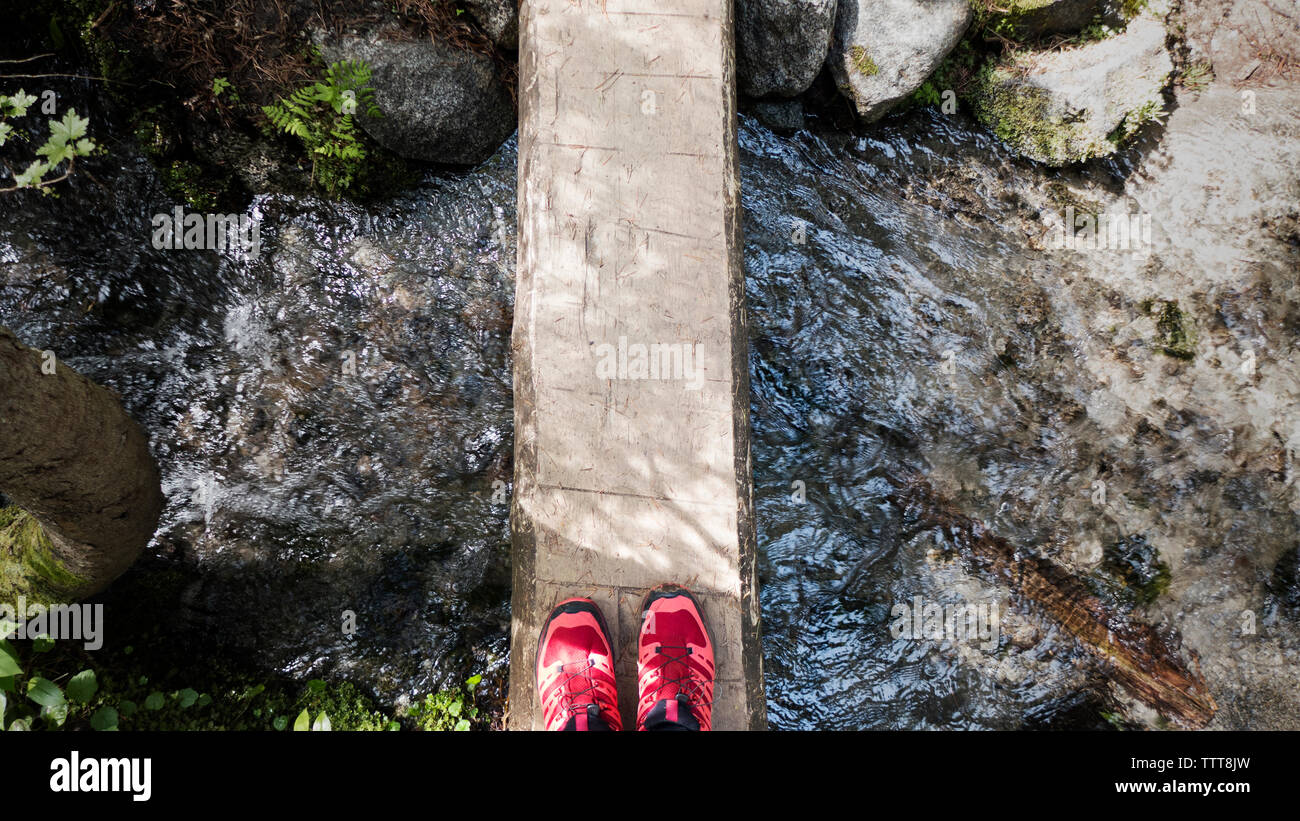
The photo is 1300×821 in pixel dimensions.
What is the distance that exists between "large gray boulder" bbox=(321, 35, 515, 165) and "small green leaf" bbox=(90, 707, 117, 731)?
3444mm

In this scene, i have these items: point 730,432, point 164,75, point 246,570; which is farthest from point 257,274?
point 730,432

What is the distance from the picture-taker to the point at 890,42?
424 centimetres

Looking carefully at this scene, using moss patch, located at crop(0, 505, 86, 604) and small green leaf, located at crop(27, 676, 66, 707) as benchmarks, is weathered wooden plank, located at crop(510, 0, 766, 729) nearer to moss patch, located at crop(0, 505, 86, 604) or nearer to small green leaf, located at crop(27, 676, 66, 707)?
small green leaf, located at crop(27, 676, 66, 707)

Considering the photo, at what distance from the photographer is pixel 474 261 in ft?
14.6

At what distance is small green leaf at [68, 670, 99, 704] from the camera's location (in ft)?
10.2

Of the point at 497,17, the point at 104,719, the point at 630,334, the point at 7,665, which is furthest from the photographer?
the point at 497,17

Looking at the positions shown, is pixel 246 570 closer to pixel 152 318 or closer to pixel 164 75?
pixel 152 318

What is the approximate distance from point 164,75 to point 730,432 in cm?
395

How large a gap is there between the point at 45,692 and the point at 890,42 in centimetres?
565

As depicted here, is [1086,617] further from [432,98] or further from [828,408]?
[432,98]

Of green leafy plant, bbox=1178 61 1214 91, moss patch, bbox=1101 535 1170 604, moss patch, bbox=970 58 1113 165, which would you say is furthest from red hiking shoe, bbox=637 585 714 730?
green leafy plant, bbox=1178 61 1214 91

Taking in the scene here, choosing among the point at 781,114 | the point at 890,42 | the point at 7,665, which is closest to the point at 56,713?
the point at 7,665

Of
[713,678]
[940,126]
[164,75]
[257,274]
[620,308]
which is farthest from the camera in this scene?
[940,126]

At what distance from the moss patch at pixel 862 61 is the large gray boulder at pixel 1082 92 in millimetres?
825
